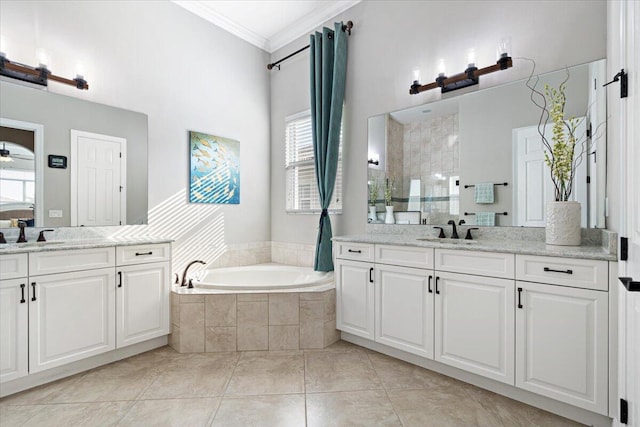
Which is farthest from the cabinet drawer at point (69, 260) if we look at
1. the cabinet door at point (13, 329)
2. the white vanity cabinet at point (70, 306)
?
the cabinet door at point (13, 329)

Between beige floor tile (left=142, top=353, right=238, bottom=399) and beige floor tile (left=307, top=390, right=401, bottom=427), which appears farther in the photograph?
beige floor tile (left=142, top=353, right=238, bottom=399)

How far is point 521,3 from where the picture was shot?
90.1 inches

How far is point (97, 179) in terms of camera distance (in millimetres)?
2705

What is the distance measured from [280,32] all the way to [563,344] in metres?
3.95

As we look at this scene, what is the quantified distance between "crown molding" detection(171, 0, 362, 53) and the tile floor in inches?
131

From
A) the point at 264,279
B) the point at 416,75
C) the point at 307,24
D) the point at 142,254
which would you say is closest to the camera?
the point at 142,254

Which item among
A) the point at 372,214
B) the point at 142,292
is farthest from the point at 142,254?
the point at 372,214

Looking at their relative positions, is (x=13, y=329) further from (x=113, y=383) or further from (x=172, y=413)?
(x=172, y=413)

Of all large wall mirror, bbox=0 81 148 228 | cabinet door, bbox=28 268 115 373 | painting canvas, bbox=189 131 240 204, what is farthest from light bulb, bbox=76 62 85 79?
cabinet door, bbox=28 268 115 373

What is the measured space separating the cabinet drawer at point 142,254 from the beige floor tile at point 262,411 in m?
1.27

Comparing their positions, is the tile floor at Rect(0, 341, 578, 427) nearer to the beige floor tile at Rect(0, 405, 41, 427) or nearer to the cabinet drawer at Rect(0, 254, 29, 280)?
the beige floor tile at Rect(0, 405, 41, 427)

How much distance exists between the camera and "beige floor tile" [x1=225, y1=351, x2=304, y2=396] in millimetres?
2045

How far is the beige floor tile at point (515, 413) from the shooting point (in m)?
1.71

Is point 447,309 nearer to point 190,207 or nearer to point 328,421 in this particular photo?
point 328,421
